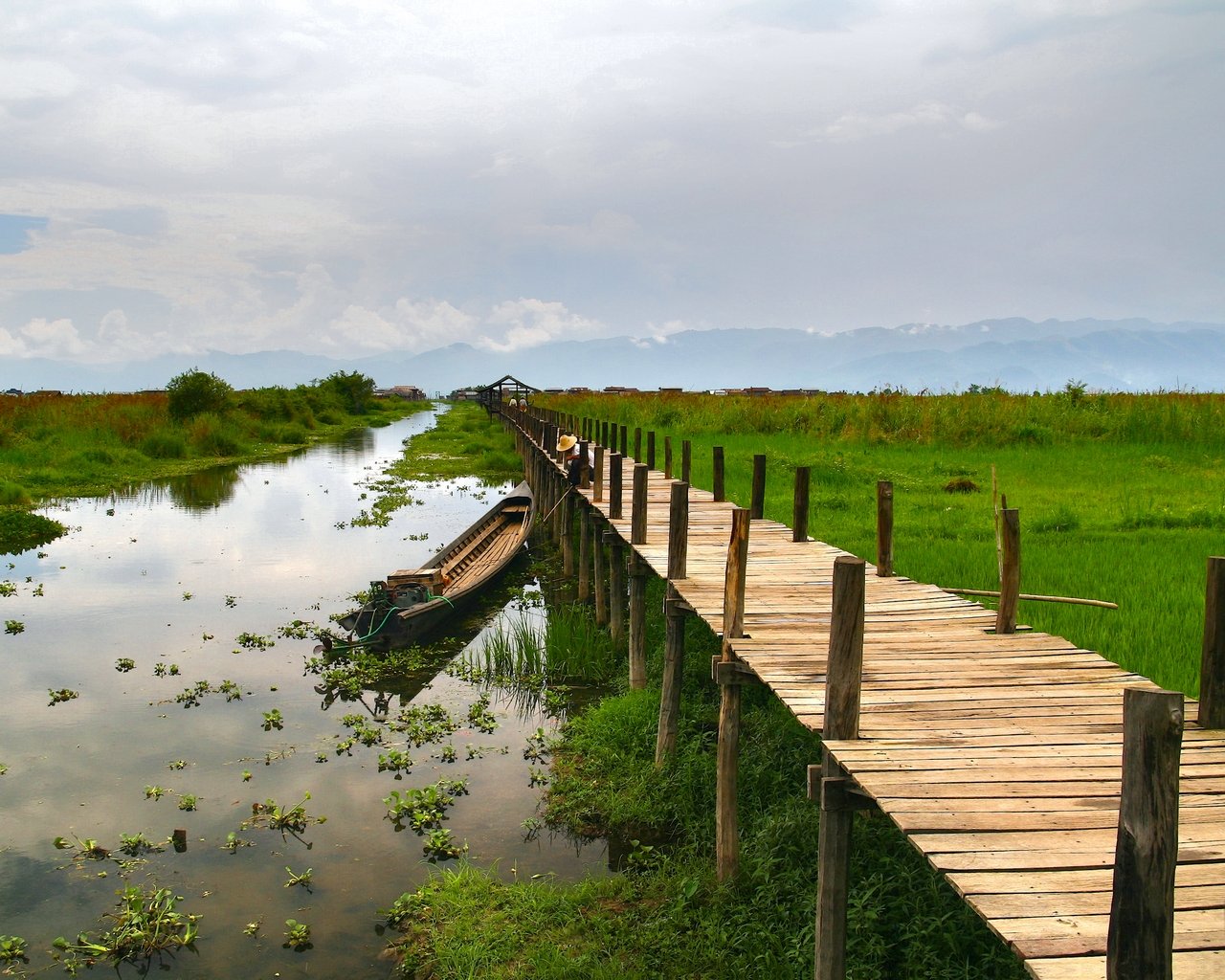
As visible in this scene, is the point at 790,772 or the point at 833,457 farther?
the point at 833,457

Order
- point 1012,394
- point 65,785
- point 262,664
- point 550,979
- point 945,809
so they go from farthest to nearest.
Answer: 1. point 1012,394
2. point 262,664
3. point 65,785
4. point 550,979
5. point 945,809

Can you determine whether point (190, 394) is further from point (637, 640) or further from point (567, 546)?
point (637, 640)

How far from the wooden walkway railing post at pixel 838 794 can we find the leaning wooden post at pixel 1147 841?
1.70 metres

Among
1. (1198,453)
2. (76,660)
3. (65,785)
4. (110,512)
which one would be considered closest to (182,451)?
(110,512)

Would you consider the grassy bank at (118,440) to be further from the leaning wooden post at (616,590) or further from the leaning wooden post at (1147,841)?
the leaning wooden post at (1147,841)

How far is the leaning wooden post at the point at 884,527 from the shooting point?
298 inches

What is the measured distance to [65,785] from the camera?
801cm

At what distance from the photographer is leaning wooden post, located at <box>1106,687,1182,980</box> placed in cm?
240

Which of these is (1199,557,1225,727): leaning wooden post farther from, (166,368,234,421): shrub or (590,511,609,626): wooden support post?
(166,368,234,421): shrub

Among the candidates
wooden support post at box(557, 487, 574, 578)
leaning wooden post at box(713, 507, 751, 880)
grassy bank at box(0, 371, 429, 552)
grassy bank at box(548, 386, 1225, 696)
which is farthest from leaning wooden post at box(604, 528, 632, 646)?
grassy bank at box(0, 371, 429, 552)

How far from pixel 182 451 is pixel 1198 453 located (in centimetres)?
3018

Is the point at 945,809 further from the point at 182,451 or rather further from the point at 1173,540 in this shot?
the point at 182,451

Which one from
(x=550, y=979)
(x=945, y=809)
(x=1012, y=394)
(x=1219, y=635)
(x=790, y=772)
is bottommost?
(x=550, y=979)

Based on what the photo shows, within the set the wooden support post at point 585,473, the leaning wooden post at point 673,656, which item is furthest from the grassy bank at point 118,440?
the leaning wooden post at point 673,656
